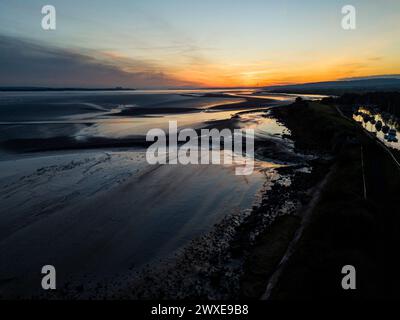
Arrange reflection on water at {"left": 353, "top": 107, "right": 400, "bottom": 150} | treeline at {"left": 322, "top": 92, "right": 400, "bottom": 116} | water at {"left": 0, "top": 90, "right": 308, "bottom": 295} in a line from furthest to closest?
1. treeline at {"left": 322, "top": 92, "right": 400, "bottom": 116}
2. reflection on water at {"left": 353, "top": 107, "right": 400, "bottom": 150}
3. water at {"left": 0, "top": 90, "right": 308, "bottom": 295}

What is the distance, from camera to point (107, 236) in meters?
19.5

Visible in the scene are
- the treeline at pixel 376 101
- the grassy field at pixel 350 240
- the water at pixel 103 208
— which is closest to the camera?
the grassy field at pixel 350 240

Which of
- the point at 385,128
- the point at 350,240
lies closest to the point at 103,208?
the point at 350,240

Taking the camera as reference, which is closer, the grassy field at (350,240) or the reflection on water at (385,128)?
the grassy field at (350,240)

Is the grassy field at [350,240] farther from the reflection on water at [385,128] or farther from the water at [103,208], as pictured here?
the reflection on water at [385,128]

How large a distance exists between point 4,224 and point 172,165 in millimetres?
19510

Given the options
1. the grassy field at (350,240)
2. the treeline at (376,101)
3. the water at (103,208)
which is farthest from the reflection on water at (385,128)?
the water at (103,208)

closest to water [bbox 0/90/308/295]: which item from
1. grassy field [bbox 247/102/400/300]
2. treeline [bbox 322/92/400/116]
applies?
grassy field [bbox 247/102/400/300]

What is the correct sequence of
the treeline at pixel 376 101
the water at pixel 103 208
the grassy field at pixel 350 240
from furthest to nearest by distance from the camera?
the treeline at pixel 376 101 < the water at pixel 103 208 < the grassy field at pixel 350 240

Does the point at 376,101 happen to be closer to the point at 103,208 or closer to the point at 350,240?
the point at 350,240

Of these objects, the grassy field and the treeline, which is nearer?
the grassy field

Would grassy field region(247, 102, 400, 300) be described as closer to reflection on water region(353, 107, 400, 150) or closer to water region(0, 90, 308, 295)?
water region(0, 90, 308, 295)

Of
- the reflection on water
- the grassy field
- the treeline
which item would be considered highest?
the treeline

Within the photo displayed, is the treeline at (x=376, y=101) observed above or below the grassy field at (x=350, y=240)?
above
